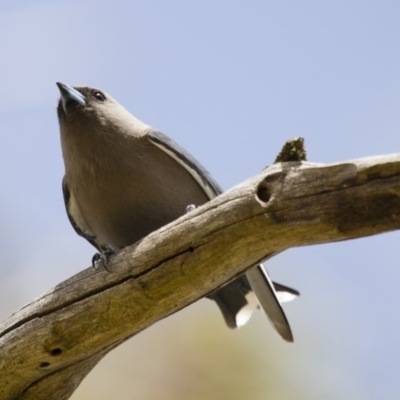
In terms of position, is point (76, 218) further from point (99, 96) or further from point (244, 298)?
point (244, 298)

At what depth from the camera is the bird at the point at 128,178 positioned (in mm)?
3496

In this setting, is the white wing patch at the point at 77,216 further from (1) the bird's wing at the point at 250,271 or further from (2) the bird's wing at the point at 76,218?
Answer: (1) the bird's wing at the point at 250,271

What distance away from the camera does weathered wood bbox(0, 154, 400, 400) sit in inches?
100

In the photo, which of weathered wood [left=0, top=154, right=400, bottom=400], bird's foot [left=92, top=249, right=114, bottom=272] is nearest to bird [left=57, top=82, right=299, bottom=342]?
bird's foot [left=92, top=249, right=114, bottom=272]

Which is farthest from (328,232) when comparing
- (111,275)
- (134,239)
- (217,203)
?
(134,239)

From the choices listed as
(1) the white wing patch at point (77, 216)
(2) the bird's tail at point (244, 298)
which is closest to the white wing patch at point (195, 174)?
(2) the bird's tail at point (244, 298)

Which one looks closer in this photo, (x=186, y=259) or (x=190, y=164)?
(x=186, y=259)

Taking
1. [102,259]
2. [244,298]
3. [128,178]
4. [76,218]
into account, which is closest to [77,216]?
[76,218]

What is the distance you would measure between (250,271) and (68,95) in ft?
3.98

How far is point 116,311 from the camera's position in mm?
3057

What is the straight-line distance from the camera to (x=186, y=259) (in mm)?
2887

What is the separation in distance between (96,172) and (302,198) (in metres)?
1.27

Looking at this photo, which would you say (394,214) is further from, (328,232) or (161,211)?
(161,211)

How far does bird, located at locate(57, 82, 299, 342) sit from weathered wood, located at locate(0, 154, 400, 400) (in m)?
0.41
